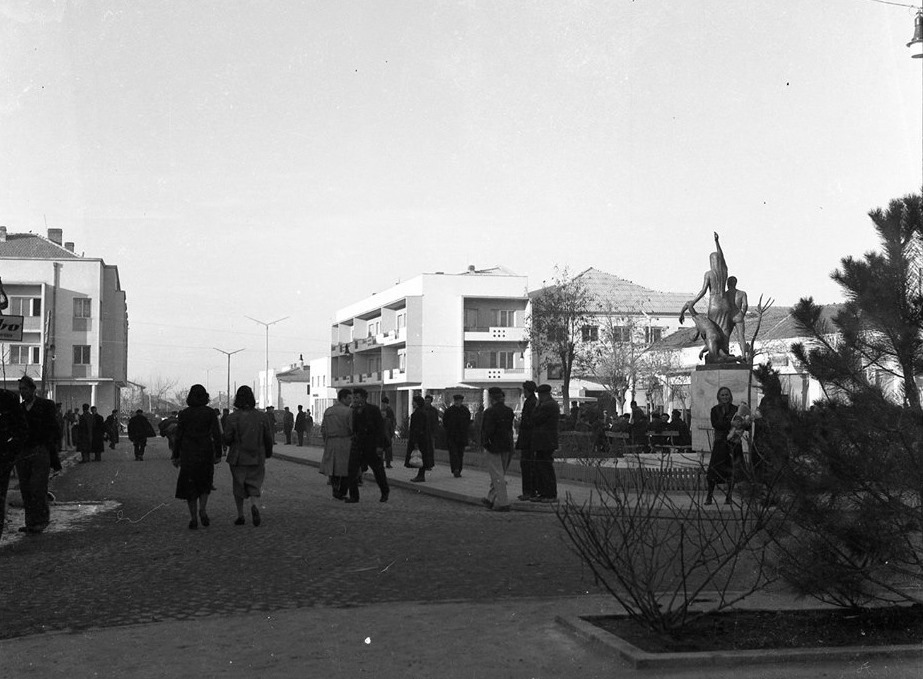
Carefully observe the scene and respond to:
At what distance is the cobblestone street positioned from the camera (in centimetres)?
784

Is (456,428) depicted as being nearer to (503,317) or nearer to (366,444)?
(366,444)

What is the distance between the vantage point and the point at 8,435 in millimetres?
11797

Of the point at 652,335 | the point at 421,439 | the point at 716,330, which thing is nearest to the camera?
the point at 421,439

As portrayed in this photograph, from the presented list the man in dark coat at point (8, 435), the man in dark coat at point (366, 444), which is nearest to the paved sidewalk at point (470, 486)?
the man in dark coat at point (366, 444)

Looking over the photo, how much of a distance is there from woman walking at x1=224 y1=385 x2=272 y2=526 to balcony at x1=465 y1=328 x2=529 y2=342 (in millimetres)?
64306

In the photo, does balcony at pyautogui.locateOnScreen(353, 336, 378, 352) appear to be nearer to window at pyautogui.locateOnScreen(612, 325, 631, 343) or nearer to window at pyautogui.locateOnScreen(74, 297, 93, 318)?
window at pyautogui.locateOnScreen(74, 297, 93, 318)

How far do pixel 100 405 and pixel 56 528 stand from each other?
72.8 m

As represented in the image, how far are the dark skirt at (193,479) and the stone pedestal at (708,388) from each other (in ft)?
45.0

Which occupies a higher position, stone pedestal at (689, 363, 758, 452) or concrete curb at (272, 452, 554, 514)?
stone pedestal at (689, 363, 758, 452)

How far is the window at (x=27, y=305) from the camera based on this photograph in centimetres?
7981

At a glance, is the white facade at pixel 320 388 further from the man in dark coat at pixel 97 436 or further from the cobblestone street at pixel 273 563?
the cobblestone street at pixel 273 563

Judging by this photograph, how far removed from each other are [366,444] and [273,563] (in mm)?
6388

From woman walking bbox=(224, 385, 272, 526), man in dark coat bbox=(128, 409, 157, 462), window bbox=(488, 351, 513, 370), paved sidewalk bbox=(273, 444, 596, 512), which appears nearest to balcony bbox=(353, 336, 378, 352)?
window bbox=(488, 351, 513, 370)

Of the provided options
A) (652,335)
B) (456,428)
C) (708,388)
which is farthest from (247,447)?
(652,335)
